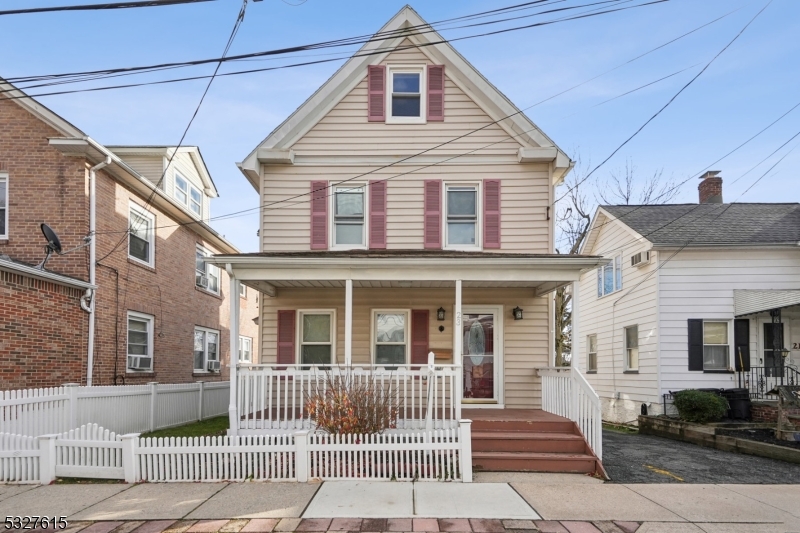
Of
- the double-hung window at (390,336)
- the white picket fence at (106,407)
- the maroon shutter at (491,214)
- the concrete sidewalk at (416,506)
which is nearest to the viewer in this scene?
the concrete sidewalk at (416,506)

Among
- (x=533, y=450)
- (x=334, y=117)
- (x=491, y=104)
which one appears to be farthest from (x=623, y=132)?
(x=533, y=450)

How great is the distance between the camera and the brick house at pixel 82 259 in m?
10.3

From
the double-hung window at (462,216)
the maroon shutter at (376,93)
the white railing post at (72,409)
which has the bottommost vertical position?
the white railing post at (72,409)

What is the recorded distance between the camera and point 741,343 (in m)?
13.5

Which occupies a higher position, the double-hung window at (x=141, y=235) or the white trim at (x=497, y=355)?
the double-hung window at (x=141, y=235)

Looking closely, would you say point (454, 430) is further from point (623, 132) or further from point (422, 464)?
point (623, 132)

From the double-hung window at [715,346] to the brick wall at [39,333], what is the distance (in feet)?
45.5

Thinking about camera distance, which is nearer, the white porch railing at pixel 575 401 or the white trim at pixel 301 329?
the white porch railing at pixel 575 401

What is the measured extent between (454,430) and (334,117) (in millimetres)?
7093

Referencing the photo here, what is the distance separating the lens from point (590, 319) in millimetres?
18766

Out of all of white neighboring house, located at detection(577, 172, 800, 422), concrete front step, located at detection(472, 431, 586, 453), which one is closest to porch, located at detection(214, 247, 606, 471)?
concrete front step, located at detection(472, 431, 586, 453)

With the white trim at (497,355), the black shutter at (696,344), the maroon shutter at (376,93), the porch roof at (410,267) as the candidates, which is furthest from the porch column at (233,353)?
the black shutter at (696,344)

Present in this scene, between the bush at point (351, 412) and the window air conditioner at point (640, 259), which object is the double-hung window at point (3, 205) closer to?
the bush at point (351, 412)

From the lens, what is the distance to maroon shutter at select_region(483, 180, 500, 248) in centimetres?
1145
